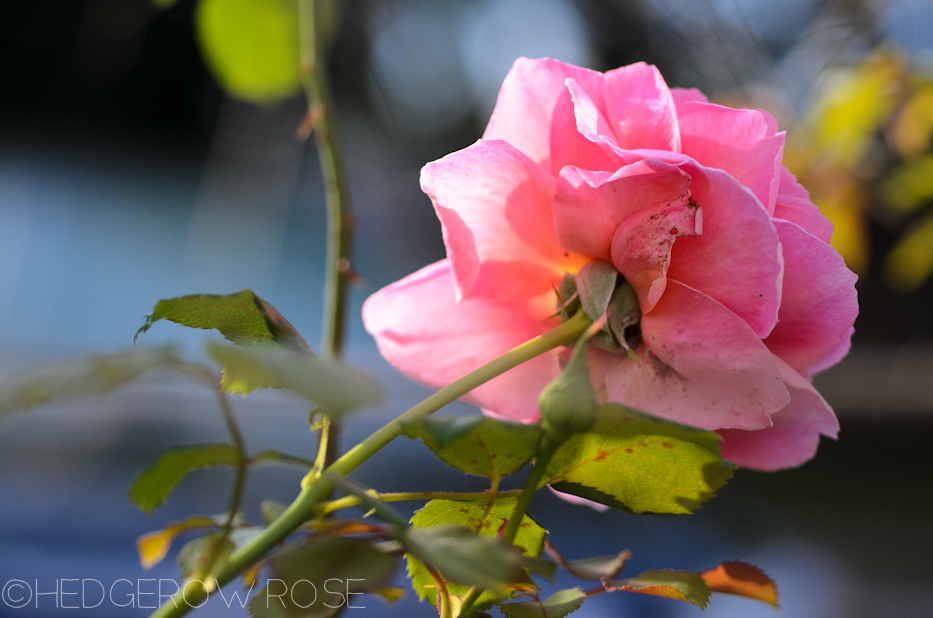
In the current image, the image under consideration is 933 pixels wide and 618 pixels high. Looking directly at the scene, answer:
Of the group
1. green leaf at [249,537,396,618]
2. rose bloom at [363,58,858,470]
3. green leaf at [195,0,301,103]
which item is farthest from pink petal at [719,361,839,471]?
green leaf at [195,0,301,103]

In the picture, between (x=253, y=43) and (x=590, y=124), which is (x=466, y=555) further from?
(x=253, y=43)

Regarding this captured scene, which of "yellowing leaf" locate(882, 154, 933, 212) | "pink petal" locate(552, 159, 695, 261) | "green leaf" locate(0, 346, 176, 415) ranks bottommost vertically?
"yellowing leaf" locate(882, 154, 933, 212)

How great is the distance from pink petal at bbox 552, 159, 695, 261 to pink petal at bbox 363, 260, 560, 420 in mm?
32

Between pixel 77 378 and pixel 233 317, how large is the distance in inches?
1.2

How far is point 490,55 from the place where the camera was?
1.00 metres

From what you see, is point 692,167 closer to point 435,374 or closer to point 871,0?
point 435,374

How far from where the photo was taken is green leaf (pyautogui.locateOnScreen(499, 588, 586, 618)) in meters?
0.12

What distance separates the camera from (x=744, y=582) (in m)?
0.15

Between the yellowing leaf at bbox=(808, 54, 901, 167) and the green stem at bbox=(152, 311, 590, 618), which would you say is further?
the yellowing leaf at bbox=(808, 54, 901, 167)

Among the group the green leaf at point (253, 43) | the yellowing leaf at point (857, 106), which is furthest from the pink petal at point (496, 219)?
the yellowing leaf at point (857, 106)

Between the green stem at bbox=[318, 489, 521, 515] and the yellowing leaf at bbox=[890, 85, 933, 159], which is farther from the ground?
the green stem at bbox=[318, 489, 521, 515]

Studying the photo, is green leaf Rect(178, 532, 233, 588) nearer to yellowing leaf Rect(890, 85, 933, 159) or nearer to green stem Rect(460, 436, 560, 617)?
green stem Rect(460, 436, 560, 617)

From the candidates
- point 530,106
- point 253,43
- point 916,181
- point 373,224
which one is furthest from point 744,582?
point 373,224

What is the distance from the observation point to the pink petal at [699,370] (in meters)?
0.13
